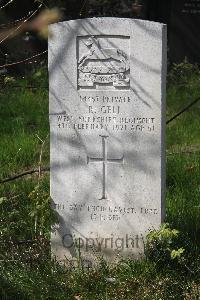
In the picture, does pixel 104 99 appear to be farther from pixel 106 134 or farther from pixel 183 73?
pixel 183 73

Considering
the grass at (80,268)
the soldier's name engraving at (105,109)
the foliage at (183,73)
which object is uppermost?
the foliage at (183,73)

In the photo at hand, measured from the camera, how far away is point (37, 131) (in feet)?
24.3

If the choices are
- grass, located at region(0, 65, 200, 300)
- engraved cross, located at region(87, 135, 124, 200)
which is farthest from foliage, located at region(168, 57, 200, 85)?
engraved cross, located at region(87, 135, 124, 200)

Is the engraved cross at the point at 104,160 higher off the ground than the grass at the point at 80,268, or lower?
higher

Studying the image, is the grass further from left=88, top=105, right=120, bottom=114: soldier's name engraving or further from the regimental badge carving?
the regimental badge carving

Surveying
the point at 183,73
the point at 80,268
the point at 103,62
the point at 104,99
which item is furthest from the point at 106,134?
the point at 183,73

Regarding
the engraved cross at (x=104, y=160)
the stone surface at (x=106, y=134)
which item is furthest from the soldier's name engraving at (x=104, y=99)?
the engraved cross at (x=104, y=160)

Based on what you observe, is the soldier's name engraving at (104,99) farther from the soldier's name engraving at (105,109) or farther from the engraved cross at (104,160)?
the engraved cross at (104,160)

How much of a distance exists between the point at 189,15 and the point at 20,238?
23.9 feet

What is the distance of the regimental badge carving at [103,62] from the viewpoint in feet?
14.2

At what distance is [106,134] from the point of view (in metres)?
4.41

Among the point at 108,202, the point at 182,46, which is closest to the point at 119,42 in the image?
the point at 108,202

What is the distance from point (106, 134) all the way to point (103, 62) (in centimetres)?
42

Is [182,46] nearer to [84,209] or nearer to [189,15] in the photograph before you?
[189,15]
